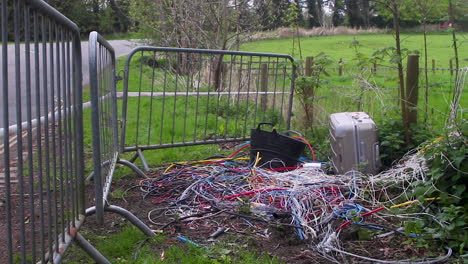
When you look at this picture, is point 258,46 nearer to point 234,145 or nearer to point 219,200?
point 234,145

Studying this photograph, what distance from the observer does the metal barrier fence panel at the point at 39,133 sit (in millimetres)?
1934

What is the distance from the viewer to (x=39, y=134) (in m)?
2.35

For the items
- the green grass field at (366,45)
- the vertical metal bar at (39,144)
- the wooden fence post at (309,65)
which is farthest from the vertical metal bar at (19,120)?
the wooden fence post at (309,65)

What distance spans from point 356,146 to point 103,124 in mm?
2632

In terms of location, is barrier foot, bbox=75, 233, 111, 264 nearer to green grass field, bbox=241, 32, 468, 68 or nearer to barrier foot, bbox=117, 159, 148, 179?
barrier foot, bbox=117, 159, 148, 179

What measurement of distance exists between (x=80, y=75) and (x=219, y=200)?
6.88 ft

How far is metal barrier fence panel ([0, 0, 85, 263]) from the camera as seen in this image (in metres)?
1.93

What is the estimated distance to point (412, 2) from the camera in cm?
608

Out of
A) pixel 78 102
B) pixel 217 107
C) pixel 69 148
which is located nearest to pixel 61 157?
pixel 69 148

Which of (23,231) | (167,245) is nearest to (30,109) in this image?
(23,231)

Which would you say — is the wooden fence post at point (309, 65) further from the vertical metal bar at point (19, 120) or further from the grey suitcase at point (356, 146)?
the vertical metal bar at point (19, 120)

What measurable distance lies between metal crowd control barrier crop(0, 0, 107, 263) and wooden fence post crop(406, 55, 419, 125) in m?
4.19

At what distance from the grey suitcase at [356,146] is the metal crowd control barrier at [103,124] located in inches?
90.5

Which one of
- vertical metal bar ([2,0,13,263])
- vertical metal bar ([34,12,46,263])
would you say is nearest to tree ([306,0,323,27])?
vertical metal bar ([34,12,46,263])
